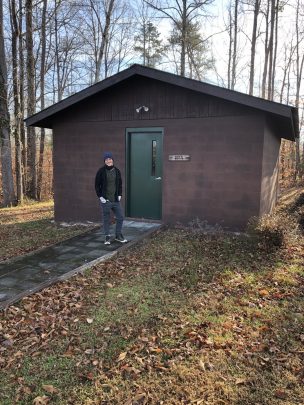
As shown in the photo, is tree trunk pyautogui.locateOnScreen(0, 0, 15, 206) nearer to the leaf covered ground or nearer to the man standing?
the man standing

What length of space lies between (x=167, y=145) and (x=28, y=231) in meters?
4.30

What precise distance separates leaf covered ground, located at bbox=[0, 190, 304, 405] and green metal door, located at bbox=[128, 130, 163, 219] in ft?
10.6

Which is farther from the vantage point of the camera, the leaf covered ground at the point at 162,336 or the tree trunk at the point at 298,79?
the tree trunk at the point at 298,79

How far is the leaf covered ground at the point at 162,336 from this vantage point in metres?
3.17

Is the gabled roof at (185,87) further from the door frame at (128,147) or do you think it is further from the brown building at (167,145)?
the door frame at (128,147)

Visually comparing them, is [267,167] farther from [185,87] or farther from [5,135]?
[5,135]

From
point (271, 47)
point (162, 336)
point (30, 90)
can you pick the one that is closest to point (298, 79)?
point (271, 47)

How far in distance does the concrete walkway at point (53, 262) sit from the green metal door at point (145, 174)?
119cm

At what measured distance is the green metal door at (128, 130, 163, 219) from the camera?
9.45m

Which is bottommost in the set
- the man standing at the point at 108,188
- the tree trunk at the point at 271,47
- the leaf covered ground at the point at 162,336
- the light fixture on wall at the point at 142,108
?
the leaf covered ground at the point at 162,336

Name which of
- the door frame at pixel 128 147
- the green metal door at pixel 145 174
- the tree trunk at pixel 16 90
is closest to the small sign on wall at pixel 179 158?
the green metal door at pixel 145 174

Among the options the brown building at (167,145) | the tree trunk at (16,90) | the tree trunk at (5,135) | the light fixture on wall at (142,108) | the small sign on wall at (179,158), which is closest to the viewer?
the brown building at (167,145)

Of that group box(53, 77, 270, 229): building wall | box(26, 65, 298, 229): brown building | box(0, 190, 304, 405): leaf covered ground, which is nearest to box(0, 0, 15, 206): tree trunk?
box(26, 65, 298, 229): brown building

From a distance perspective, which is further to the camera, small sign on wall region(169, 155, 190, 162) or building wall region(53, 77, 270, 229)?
small sign on wall region(169, 155, 190, 162)
